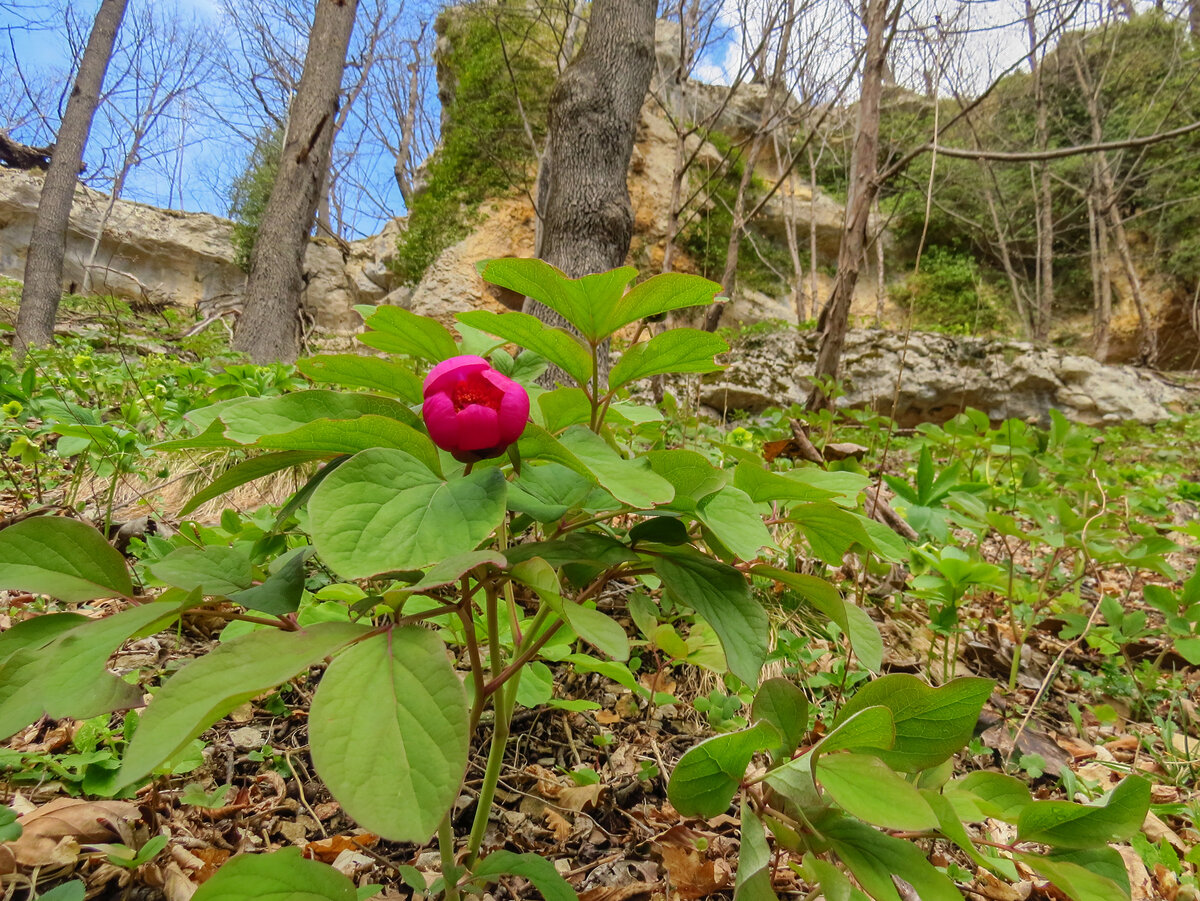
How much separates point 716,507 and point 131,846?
2.88ft

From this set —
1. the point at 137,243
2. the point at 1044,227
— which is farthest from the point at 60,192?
the point at 1044,227

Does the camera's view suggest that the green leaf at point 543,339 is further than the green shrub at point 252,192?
No

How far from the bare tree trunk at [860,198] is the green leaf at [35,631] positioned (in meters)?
3.16

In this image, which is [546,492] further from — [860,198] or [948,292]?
[948,292]

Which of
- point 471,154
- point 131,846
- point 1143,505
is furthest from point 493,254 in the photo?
point 131,846

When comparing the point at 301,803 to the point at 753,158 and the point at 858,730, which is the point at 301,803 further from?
the point at 753,158

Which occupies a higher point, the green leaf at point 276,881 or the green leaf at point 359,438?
the green leaf at point 359,438

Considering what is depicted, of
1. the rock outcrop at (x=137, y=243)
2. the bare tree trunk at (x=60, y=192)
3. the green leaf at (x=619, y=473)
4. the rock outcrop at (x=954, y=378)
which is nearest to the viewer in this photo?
the green leaf at (x=619, y=473)

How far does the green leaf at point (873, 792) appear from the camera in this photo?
0.41 m

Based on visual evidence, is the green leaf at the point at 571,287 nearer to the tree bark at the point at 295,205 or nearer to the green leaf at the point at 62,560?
the green leaf at the point at 62,560

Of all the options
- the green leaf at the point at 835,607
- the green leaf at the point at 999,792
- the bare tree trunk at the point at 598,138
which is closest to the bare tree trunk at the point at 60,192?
the bare tree trunk at the point at 598,138

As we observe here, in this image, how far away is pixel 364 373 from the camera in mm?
549

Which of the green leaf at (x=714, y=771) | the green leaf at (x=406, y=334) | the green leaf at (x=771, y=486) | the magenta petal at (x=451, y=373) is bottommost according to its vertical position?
the green leaf at (x=714, y=771)

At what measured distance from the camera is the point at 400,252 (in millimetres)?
7680
